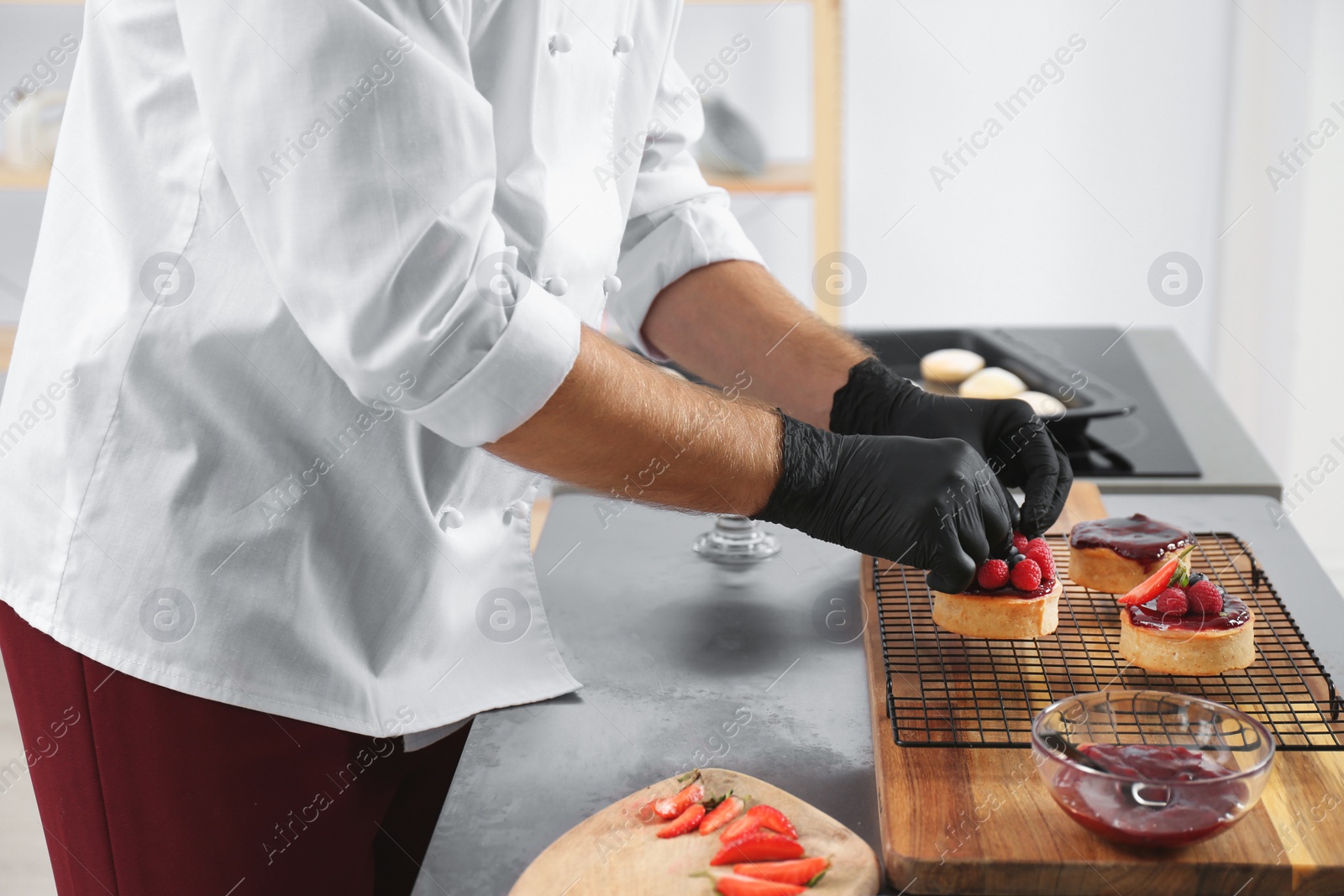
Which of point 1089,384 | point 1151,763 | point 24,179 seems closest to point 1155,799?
point 1151,763

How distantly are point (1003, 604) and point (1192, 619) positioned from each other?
18 cm

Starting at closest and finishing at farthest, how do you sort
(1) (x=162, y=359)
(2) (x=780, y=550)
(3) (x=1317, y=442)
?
(1) (x=162, y=359)
(2) (x=780, y=550)
(3) (x=1317, y=442)

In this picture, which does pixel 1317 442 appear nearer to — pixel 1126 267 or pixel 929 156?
pixel 1126 267

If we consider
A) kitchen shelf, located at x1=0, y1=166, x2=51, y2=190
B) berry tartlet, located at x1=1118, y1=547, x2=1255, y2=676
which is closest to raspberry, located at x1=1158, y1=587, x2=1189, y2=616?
berry tartlet, located at x1=1118, y1=547, x2=1255, y2=676

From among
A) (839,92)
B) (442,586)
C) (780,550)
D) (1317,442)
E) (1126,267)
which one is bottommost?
(1317,442)

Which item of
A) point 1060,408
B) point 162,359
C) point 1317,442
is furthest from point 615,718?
point 1317,442

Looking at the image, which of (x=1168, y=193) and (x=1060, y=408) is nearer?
(x=1060, y=408)

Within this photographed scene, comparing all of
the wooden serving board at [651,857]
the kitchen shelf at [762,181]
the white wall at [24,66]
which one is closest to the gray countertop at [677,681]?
the wooden serving board at [651,857]

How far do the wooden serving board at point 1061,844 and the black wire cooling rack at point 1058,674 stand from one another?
38 millimetres

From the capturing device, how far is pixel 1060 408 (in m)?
1.88

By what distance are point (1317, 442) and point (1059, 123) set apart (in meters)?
1.20

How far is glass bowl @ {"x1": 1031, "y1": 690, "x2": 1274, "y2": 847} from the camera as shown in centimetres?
85

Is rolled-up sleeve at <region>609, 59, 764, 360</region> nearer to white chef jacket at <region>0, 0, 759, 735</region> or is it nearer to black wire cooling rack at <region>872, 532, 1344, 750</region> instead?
white chef jacket at <region>0, 0, 759, 735</region>

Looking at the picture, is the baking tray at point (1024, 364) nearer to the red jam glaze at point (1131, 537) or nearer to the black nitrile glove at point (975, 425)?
the black nitrile glove at point (975, 425)
